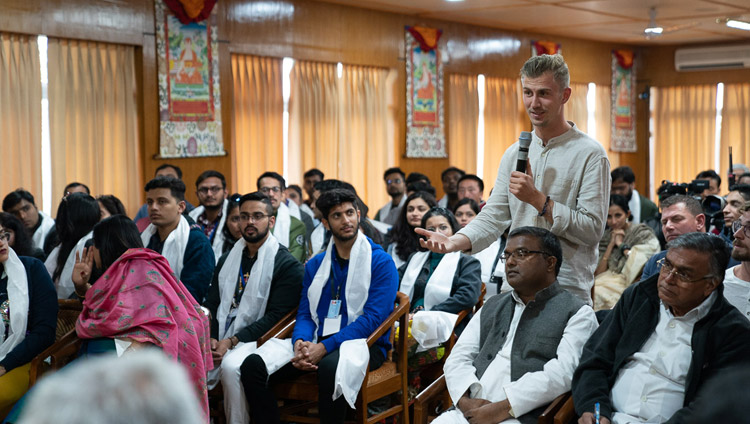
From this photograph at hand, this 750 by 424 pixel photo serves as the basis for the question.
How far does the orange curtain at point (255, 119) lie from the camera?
24.7 feet

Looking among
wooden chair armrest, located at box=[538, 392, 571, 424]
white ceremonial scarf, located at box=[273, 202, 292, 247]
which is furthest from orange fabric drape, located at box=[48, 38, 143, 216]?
wooden chair armrest, located at box=[538, 392, 571, 424]

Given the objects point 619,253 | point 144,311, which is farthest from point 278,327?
point 619,253

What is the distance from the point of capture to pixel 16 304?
3.48 m

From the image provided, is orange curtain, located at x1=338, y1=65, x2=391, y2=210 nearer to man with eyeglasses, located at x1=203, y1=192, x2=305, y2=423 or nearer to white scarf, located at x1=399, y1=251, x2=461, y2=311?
white scarf, located at x1=399, y1=251, x2=461, y2=311

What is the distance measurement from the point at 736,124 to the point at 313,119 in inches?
263

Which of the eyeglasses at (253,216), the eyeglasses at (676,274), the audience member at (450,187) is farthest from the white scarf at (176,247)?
the audience member at (450,187)

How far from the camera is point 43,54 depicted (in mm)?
6188

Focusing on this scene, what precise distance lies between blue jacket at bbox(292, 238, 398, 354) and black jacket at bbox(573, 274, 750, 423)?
1.20m

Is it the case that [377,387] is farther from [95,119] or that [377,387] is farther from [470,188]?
[95,119]

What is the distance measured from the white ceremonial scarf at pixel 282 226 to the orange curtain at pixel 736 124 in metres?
8.16

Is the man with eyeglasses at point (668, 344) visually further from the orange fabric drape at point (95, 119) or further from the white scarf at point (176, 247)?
the orange fabric drape at point (95, 119)

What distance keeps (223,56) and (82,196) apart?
120 inches

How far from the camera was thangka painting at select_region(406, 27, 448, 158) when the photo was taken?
29.8ft

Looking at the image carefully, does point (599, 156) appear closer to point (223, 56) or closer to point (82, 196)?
point (82, 196)
